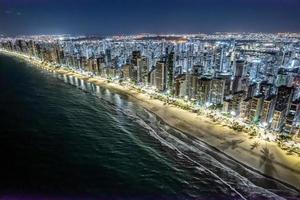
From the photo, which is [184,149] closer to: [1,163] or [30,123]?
[1,163]

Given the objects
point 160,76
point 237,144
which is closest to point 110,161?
point 237,144

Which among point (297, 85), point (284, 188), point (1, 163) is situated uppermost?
point (297, 85)

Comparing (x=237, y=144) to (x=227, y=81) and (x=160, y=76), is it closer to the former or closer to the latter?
(x=227, y=81)

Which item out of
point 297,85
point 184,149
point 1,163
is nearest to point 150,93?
point 184,149

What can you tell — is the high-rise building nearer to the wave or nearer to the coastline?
the coastline

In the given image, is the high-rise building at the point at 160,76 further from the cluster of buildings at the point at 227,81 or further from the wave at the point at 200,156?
the wave at the point at 200,156

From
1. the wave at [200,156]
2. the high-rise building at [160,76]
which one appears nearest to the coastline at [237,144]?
the wave at [200,156]

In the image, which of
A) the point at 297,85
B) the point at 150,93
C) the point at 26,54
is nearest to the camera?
the point at 297,85
